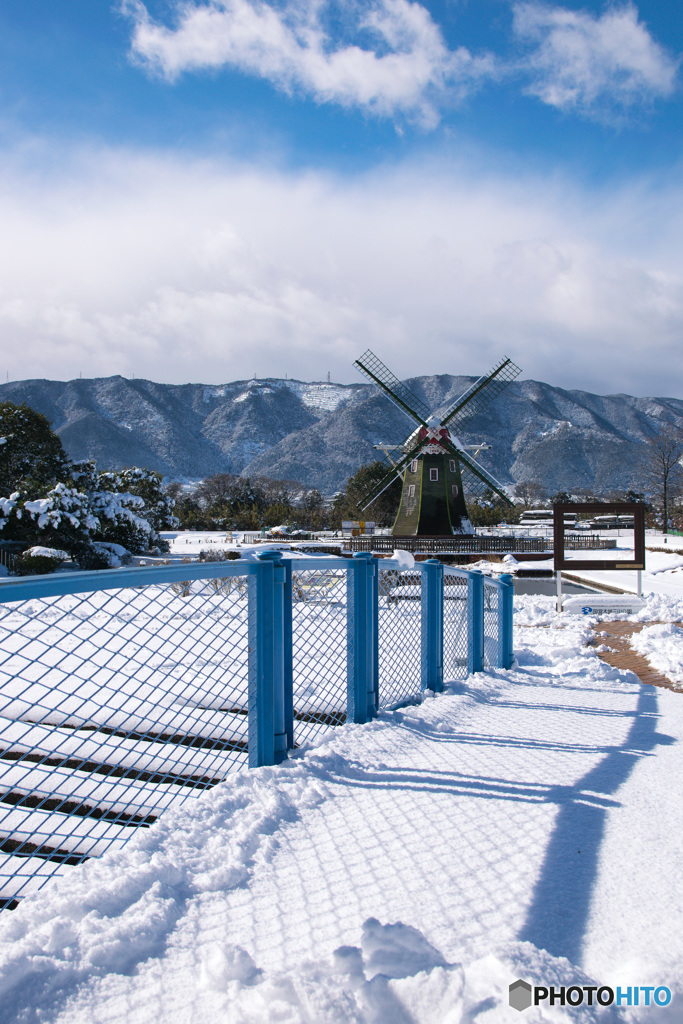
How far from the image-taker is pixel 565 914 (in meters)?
1.83

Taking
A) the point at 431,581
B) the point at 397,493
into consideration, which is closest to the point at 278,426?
the point at 397,493

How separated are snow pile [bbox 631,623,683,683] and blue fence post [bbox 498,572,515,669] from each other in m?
1.58

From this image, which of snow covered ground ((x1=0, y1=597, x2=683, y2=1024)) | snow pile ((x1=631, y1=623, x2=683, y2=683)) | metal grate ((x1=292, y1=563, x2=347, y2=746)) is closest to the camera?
snow covered ground ((x1=0, y1=597, x2=683, y2=1024))

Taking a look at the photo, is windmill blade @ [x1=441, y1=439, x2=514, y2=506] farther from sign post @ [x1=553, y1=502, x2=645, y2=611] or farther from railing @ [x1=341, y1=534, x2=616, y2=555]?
sign post @ [x1=553, y1=502, x2=645, y2=611]

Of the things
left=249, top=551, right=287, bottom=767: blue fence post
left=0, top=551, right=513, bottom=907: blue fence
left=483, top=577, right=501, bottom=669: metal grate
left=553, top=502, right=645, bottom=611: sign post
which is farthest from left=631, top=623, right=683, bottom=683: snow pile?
left=249, top=551, right=287, bottom=767: blue fence post

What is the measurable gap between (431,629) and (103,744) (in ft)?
9.46

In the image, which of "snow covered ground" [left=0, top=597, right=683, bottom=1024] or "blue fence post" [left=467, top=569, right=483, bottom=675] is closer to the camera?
"snow covered ground" [left=0, top=597, right=683, bottom=1024]

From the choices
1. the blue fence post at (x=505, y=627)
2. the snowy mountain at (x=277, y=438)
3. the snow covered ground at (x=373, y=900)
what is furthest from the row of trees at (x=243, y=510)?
the snowy mountain at (x=277, y=438)

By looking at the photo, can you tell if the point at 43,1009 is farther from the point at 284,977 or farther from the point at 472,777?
the point at 472,777

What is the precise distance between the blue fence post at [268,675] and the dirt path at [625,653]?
15.0 ft

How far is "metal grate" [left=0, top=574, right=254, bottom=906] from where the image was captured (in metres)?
2.15

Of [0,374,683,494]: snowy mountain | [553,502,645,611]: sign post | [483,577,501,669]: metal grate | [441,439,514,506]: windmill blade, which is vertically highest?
[0,374,683,494]: snowy mountain

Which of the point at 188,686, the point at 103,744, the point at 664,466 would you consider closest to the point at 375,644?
the point at 188,686

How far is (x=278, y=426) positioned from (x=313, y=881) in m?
194
